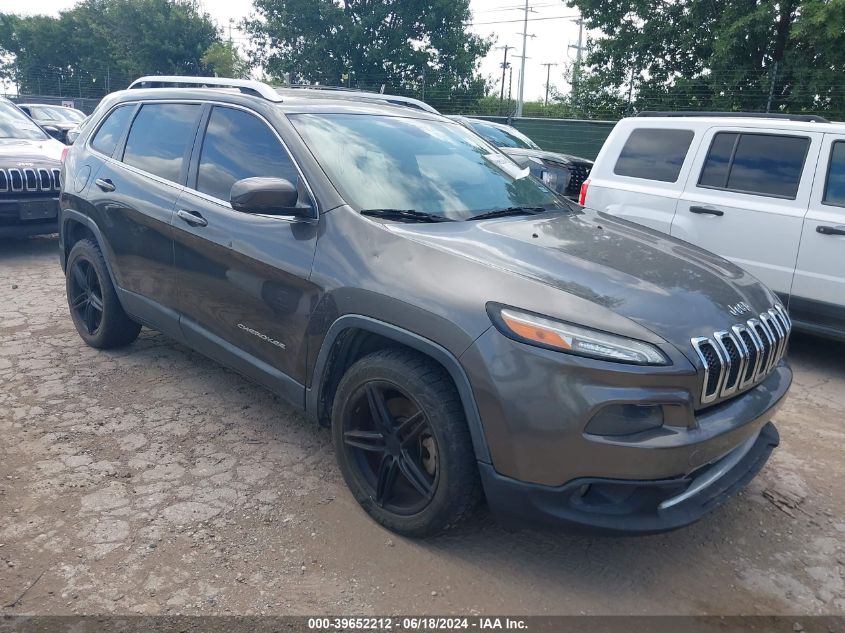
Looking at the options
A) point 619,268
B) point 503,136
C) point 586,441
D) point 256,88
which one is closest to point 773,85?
point 503,136

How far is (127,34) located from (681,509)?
171ft

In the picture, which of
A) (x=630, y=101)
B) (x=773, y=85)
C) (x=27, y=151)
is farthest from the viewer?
(x=630, y=101)

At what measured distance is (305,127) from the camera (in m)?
3.36

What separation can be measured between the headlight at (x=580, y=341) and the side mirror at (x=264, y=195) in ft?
3.97

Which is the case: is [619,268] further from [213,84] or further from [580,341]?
[213,84]

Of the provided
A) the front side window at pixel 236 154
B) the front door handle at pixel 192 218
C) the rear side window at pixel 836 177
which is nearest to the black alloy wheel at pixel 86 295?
the front door handle at pixel 192 218

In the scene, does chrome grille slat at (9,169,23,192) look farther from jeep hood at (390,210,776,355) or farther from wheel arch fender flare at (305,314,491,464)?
jeep hood at (390,210,776,355)

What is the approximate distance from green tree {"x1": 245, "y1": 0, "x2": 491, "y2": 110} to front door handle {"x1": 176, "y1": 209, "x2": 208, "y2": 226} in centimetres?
3337

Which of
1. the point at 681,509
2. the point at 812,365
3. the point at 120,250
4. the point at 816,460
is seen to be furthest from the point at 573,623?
the point at 812,365

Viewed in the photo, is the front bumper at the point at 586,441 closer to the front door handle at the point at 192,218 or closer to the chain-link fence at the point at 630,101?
the front door handle at the point at 192,218

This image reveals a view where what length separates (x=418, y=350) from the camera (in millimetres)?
2676

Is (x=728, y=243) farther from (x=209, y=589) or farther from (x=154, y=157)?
(x=209, y=589)

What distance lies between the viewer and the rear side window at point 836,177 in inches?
196

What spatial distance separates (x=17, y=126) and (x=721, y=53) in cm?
1501
